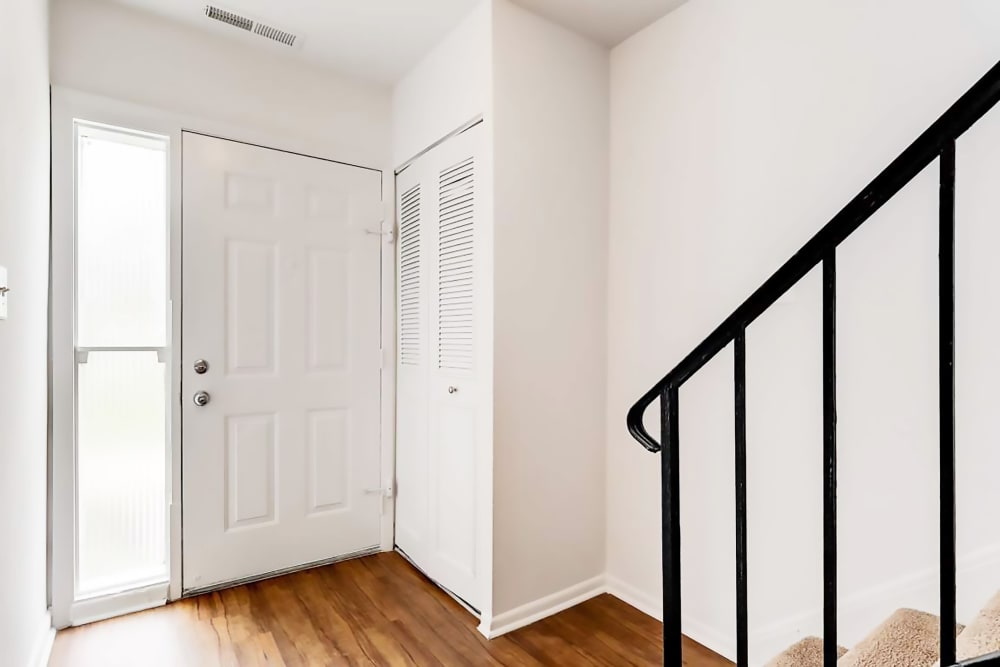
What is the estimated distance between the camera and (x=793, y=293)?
174cm

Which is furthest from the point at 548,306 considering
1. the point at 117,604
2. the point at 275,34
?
the point at 117,604

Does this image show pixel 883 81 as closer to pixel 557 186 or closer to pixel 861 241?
pixel 861 241

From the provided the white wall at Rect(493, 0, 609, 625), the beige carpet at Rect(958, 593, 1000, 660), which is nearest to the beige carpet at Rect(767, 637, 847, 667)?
the beige carpet at Rect(958, 593, 1000, 660)

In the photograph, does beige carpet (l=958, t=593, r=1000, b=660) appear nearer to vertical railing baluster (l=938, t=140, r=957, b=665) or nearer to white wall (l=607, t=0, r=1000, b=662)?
vertical railing baluster (l=938, t=140, r=957, b=665)

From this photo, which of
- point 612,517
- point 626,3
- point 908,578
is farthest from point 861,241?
point 612,517

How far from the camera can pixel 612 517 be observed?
2.37 metres

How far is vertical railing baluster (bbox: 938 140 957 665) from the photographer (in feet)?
2.69

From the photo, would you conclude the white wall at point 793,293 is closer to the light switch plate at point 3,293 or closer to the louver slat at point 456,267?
the louver slat at point 456,267

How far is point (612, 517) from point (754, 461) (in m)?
0.75

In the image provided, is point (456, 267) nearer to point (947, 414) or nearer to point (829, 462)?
point (829, 462)

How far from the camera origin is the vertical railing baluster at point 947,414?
820 mm

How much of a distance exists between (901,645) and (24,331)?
2.53m

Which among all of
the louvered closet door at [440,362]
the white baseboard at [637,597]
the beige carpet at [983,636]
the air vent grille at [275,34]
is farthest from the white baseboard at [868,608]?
the air vent grille at [275,34]

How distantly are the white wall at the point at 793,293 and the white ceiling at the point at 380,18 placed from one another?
0.15 metres
